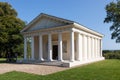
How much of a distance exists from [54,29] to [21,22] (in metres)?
10.2

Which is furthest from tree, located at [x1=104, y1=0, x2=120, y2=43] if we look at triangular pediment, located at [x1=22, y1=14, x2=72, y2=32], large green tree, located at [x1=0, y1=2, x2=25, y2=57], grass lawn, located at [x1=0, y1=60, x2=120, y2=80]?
large green tree, located at [x1=0, y1=2, x2=25, y2=57]

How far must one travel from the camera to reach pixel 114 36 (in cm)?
2488

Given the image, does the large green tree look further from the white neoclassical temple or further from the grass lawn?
the grass lawn

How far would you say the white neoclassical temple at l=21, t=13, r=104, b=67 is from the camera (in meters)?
20.0

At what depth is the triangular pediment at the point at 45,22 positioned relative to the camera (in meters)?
21.2

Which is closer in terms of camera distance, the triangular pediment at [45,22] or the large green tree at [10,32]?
the triangular pediment at [45,22]

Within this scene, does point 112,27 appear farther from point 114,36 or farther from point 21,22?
point 21,22

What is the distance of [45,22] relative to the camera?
76.6 ft

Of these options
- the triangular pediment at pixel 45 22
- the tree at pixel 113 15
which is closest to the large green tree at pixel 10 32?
the triangular pediment at pixel 45 22

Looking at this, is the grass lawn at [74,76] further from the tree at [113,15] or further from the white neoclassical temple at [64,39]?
the tree at [113,15]

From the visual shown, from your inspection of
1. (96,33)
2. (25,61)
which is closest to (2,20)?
(25,61)

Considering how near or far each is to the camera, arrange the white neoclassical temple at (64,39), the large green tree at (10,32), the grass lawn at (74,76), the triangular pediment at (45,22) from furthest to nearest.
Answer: the large green tree at (10,32)
the triangular pediment at (45,22)
the white neoclassical temple at (64,39)
the grass lawn at (74,76)

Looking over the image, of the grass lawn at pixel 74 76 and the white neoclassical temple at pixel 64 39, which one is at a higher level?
the white neoclassical temple at pixel 64 39

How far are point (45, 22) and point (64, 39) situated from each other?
3828mm
